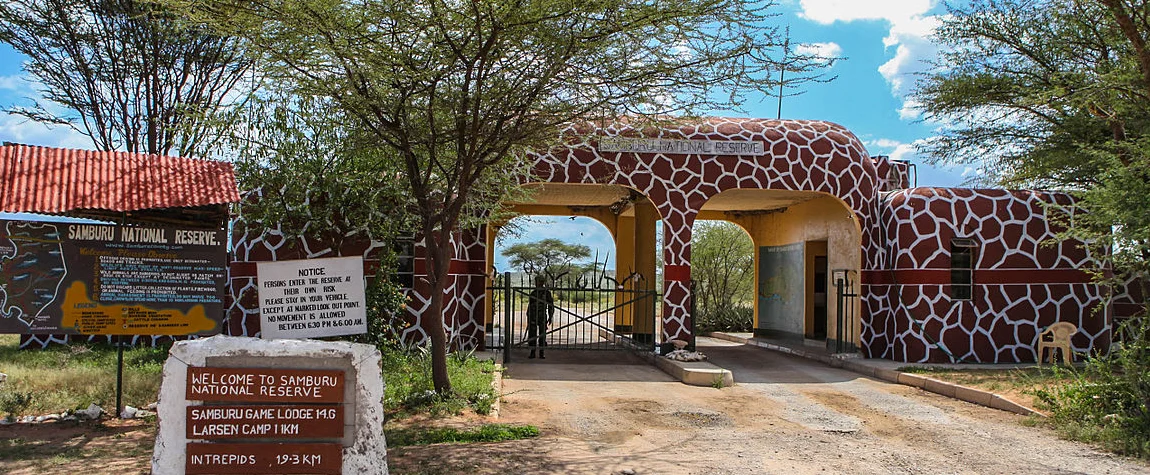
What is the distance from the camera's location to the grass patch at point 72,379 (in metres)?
8.95

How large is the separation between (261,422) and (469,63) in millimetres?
4238

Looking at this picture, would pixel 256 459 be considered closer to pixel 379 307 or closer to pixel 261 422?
pixel 261 422

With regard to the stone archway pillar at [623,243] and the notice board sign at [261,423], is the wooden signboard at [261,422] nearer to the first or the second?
the notice board sign at [261,423]

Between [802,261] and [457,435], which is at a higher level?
[802,261]

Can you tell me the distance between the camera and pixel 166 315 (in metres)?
8.98

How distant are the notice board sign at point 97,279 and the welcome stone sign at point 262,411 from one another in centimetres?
385

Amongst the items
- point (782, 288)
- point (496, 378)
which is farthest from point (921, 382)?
point (782, 288)

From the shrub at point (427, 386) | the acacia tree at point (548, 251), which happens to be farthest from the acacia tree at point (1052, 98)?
the acacia tree at point (548, 251)

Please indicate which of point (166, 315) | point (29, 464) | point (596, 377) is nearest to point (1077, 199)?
point (596, 377)

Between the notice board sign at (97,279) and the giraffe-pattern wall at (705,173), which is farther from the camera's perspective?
the giraffe-pattern wall at (705,173)

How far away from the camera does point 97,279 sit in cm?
892

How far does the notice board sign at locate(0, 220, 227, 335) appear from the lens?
880 centimetres

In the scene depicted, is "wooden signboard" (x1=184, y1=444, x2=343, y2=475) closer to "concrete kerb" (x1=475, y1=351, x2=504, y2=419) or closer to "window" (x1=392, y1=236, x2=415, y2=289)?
"concrete kerb" (x1=475, y1=351, x2=504, y2=419)

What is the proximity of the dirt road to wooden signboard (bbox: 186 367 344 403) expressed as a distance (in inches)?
48.4
